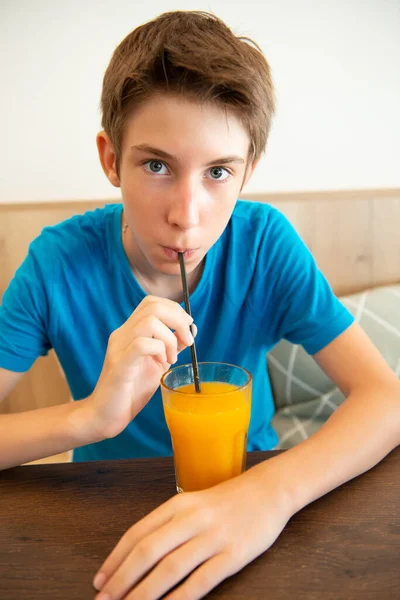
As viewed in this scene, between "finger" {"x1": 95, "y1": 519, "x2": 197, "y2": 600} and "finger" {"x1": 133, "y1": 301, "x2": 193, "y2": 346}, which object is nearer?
"finger" {"x1": 95, "y1": 519, "x2": 197, "y2": 600}

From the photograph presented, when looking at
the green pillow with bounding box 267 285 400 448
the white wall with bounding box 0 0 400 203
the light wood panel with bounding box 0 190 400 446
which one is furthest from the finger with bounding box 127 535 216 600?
the white wall with bounding box 0 0 400 203

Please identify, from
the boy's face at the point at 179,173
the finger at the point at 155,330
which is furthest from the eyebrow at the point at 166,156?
the finger at the point at 155,330

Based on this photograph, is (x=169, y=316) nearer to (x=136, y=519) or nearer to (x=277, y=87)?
(x=136, y=519)

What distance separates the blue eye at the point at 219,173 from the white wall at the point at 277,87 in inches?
44.2

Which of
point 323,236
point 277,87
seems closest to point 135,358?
point 323,236

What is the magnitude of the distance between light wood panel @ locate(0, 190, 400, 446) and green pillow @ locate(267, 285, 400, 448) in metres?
0.22

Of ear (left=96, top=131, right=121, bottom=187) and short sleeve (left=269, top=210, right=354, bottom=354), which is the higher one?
ear (left=96, top=131, right=121, bottom=187)

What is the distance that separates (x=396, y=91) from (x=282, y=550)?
6.22ft

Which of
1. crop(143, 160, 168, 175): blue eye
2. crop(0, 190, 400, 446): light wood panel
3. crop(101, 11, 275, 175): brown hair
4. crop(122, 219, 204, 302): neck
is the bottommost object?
crop(0, 190, 400, 446): light wood panel

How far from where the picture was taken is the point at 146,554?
0.59 metres

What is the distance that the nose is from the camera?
85cm

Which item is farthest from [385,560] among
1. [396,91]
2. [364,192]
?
[396,91]

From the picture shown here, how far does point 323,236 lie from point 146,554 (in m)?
1.51

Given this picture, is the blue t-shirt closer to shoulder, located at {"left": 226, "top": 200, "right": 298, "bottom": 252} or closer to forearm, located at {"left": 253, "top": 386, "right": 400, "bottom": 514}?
shoulder, located at {"left": 226, "top": 200, "right": 298, "bottom": 252}
